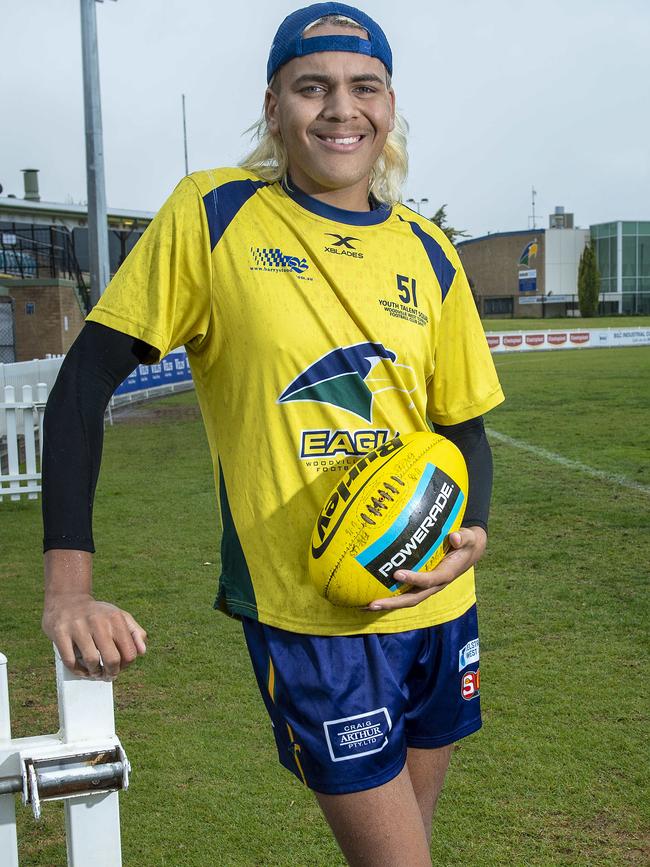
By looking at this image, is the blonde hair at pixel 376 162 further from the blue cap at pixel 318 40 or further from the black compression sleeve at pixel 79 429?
the black compression sleeve at pixel 79 429

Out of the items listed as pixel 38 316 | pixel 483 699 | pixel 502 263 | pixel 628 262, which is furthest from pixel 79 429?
pixel 502 263

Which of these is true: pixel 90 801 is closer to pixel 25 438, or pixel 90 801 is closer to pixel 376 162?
pixel 376 162

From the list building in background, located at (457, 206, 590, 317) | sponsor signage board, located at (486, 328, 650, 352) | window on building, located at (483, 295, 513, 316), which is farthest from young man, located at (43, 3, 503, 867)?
window on building, located at (483, 295, 513, 316)

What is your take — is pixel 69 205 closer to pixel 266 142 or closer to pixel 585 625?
pixel 585 625

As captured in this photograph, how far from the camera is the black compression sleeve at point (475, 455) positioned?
8.30ft

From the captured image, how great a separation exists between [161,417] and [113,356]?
17.8 meters

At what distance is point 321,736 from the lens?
7.05 ft

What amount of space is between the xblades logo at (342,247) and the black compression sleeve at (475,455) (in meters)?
0.57

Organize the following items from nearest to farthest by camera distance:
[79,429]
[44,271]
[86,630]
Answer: [86,630] < [79,429] < [44,271]

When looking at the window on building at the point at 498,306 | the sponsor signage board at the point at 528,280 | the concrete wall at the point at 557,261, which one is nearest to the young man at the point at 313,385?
the concrete wall at the point at 557,261

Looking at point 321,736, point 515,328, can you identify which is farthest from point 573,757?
point 515,328

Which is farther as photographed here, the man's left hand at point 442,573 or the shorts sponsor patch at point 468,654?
the shorts sponsor patch at point 468,654

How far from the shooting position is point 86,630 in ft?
5.70

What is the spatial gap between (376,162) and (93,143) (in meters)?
17.0
